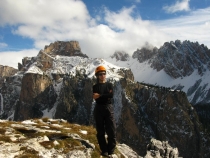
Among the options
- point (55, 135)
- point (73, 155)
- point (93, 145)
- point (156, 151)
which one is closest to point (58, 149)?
point (73, 155)

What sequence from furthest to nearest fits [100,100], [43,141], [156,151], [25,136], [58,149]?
[156,151]
[25,136]
[43,141]
[58,149]
[100,100]

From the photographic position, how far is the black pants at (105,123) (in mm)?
17234

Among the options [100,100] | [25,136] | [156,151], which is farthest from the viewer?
[156,151]

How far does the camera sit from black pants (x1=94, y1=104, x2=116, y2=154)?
17.2 metres

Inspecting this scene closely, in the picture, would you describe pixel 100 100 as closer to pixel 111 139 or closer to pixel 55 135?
pixel 111 139

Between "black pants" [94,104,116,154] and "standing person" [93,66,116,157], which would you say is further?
"black pants" [94,104,116,154]

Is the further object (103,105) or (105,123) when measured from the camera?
(105,123)

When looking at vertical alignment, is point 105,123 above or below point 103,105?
below

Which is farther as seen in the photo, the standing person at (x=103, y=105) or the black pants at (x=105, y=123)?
the black pants at (x=105, y=123)

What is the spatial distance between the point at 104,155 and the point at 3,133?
394 inches

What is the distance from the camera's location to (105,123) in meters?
17.7

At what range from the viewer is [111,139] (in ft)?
58.1

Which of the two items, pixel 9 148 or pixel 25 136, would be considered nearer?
pixel 9 148

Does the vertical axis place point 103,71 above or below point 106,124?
above
